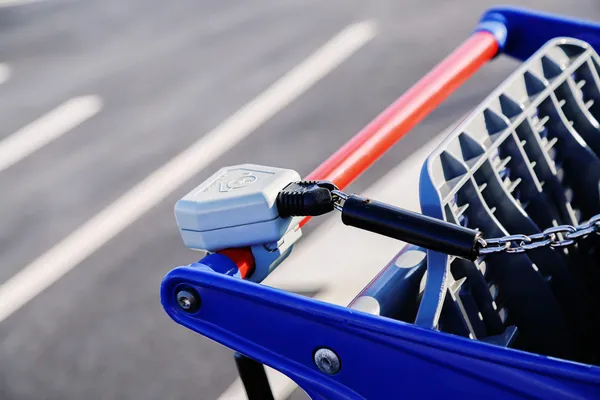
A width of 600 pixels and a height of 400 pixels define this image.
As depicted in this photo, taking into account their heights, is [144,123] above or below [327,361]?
below

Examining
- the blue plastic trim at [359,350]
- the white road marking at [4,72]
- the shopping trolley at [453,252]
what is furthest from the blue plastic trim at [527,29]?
the white road marking at [4,72]

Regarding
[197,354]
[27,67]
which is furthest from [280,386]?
[27,67]

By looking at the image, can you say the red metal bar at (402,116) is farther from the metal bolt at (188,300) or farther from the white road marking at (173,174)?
the white road marking at (173,174)

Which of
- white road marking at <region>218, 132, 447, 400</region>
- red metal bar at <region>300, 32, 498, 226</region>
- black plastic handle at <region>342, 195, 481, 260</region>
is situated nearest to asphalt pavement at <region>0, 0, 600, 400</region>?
white road marking at <region>218, 132, 447, 400</region>

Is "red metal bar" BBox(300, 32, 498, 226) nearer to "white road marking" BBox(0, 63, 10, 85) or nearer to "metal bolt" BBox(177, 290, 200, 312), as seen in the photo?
"metal bolt" BBox(177, 290, 200, 312)

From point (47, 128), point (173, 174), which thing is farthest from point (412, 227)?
point (47, 128)

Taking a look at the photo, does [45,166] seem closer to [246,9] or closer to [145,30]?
[145,30]

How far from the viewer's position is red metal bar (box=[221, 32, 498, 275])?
5.16 ft

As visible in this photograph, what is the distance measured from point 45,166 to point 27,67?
124 cm

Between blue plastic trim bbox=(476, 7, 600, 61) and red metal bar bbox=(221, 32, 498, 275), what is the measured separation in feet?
0.19

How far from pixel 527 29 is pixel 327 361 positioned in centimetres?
121

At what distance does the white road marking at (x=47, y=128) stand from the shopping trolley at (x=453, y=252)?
2.46 meters

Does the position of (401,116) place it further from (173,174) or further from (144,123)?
(144,123)

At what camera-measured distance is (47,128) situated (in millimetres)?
3904
